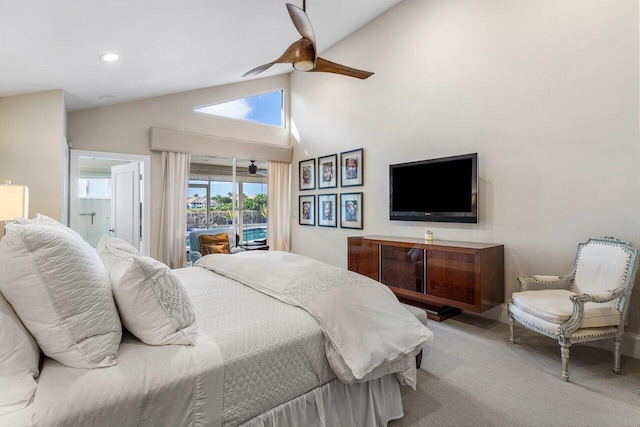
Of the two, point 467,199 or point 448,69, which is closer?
point 467,199

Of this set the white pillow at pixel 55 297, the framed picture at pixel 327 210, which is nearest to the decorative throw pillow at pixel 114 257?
the white pillow at pixel 55 297

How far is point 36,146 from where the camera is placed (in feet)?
11.0

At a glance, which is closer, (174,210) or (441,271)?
(441,271)

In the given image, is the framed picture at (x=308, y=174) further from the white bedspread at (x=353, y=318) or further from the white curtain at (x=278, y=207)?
the white bedspread at (x=353, y=318)

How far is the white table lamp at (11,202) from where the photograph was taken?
247 cm

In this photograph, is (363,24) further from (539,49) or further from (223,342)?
(223,342)

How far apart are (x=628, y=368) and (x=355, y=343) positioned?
2.46 meters

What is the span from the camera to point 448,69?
3.90 meters

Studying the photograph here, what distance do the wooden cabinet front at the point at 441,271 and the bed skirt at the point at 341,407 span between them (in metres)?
1.78

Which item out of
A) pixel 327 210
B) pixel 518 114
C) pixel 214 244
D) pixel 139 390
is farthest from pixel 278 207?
pixel 139 390

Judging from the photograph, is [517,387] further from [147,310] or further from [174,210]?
[174,210]

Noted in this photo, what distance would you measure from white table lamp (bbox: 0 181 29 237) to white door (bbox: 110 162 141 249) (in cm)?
233

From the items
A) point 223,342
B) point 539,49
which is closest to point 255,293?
point 223,342

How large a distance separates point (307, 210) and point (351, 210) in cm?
114
